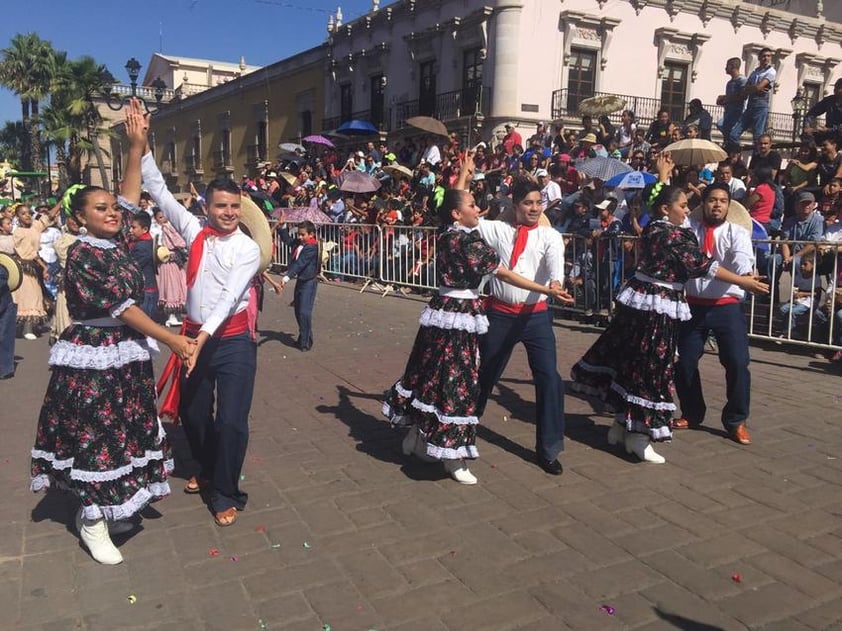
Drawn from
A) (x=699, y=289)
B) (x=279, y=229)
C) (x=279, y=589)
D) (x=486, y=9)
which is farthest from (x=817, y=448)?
(x=486, y=9)

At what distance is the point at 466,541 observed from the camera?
3.70 m

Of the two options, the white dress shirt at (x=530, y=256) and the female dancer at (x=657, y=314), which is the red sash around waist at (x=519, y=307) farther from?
the female dancer at (x=657, y=314)

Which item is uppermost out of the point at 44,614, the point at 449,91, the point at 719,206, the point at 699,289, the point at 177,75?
the point at 177,75

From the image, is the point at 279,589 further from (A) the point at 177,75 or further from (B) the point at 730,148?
(A) the point at 177,75

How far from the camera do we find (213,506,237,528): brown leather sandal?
387 cm

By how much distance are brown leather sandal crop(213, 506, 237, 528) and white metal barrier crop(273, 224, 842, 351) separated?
2465 mm

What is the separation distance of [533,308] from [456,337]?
2.00 feet

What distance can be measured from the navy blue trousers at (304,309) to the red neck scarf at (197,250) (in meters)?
4.86

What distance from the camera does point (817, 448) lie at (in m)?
5.10

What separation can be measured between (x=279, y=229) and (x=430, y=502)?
45.2ft

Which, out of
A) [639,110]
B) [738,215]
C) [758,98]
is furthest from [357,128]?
Result: [738,215]

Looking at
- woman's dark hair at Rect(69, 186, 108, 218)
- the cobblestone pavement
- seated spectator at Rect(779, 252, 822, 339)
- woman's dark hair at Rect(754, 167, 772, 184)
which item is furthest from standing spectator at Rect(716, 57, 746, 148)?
woman's dark hair at Rect(69, 186, 108, 218)

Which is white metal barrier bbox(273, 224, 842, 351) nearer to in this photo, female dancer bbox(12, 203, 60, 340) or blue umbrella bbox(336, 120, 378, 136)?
female dancer bbox(12, 203, 60, 340)

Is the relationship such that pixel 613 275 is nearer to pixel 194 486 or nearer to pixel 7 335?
pixel 194 486
